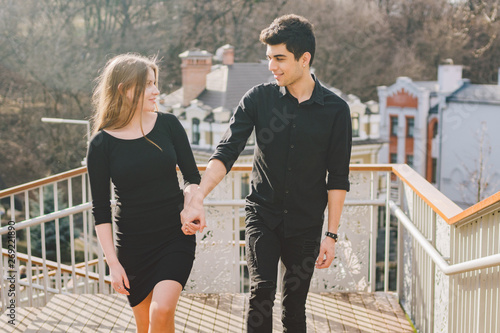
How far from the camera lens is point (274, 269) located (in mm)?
2576

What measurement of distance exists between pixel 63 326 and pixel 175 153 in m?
1.85

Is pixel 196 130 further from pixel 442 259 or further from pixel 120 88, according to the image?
pixel 120 88

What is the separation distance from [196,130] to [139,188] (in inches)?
1064

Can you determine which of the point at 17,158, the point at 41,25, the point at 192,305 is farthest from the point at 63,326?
the point at 41,25

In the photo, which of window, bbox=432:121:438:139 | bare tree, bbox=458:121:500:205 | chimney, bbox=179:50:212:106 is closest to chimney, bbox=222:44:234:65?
chimney, bbox=179:50:212:106

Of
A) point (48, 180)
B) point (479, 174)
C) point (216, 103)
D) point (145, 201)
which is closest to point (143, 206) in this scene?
point (145, 201)

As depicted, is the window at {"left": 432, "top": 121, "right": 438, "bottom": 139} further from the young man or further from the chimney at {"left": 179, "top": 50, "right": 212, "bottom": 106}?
the young man

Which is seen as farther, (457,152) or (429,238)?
(457,152)

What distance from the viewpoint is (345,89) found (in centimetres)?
3919

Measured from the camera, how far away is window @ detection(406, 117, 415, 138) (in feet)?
112

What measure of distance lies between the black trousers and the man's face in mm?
589

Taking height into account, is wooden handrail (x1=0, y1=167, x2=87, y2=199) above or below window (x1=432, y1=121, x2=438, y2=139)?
above

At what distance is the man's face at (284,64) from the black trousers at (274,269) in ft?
1.93

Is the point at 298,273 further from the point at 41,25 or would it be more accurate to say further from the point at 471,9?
the point at 471,9
